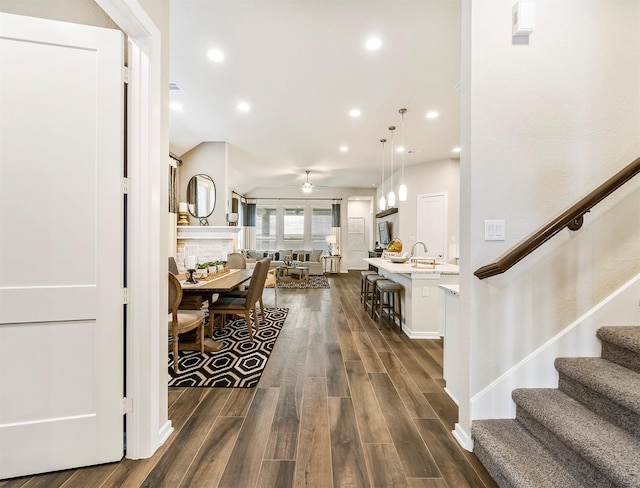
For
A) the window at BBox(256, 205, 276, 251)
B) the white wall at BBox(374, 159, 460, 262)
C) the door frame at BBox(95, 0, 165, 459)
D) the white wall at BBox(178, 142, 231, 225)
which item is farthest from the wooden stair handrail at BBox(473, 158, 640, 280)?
the window at BBox(256, 205, 276, 251)

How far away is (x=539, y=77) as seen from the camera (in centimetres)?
159

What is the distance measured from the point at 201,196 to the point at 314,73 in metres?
3.42

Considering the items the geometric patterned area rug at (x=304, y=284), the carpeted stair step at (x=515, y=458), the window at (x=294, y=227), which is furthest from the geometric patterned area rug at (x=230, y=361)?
the window at (x=294, y=227)

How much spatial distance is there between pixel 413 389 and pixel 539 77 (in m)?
2.31

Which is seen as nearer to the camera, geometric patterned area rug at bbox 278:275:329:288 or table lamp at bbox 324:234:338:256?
→ geometric patterned area rug at bbox 278:275:329:288

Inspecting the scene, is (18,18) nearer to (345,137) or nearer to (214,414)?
(214,414)

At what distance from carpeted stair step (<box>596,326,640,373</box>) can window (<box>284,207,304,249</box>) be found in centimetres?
884

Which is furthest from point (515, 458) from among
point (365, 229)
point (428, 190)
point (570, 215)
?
point (365, 229)

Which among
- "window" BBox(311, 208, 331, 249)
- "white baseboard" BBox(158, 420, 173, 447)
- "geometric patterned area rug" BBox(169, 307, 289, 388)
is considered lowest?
"geometric patterned area rug" BBox(169, 307, 289, 388)

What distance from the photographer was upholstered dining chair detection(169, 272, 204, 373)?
2367mm

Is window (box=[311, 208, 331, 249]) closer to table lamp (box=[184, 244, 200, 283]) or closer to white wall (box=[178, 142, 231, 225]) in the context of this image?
white wall (box=[178, 142, 231, 225])

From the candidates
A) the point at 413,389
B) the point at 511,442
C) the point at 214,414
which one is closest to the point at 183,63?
the point at 214,414

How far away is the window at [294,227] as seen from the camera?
10094 mm

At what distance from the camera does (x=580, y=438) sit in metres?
1.19
